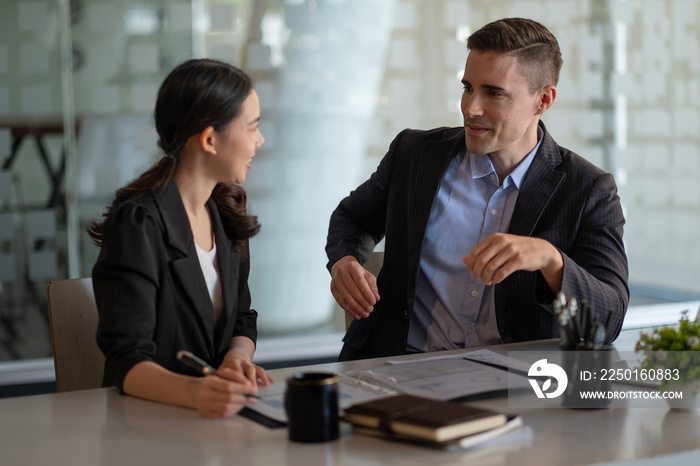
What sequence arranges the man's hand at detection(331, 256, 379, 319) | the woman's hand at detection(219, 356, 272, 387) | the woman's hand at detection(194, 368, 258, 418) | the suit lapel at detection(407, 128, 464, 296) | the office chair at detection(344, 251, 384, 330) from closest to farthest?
the woman's hand at detection(194, 368, 258, 418) < the woman's hand at detection(219, 356, 272, 387) < the man's hand at detection(331, 256, 379, 319) < the suit lapel at detection(407, 128, 464, 296) < the office chair at detection(344, 251, 384, 330)

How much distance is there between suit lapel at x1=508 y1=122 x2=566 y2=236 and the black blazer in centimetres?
70

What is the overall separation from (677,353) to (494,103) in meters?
0.92

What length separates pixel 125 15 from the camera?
148 inches

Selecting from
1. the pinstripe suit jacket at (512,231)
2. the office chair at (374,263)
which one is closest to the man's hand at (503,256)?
the pinstripe suit jacket at (512,231)

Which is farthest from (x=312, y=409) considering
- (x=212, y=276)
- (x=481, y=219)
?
(x=481, y=219)

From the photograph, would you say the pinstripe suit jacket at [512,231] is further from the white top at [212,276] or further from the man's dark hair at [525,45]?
the white top at [212,276]

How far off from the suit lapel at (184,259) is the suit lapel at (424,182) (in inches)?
23.7

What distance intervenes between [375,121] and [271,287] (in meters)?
1.02

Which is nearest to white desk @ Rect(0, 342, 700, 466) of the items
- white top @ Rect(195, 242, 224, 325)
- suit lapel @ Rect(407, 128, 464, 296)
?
white top @ Rect(195, 242, 224, 325)

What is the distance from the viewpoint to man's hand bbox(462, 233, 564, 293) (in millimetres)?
1536

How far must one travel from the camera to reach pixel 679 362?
1266 mm

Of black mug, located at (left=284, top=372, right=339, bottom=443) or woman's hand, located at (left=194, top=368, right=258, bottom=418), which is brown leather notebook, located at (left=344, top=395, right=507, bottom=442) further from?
woman's hand, located at (left=194, top=368, right=258, bottom=418)

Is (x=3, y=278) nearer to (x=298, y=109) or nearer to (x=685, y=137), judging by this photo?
(x=298, y=109)

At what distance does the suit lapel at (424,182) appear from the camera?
2076 millimetres
